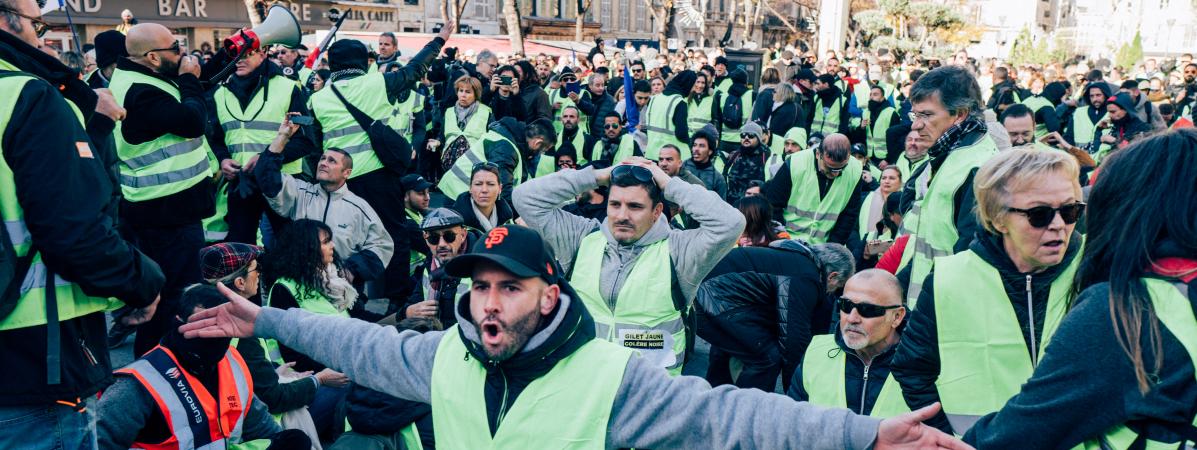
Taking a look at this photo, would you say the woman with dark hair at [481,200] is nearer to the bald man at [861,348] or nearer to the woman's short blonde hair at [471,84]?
the woman's short blonde hair at [471,84]

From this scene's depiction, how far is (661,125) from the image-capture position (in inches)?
419

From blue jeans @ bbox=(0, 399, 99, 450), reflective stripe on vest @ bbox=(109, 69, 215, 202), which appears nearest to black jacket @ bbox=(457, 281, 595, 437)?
blue jeans @ bbox=(0, 399, 99, 450)

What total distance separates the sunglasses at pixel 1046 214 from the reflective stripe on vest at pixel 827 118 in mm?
9771

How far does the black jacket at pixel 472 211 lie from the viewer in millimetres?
6340

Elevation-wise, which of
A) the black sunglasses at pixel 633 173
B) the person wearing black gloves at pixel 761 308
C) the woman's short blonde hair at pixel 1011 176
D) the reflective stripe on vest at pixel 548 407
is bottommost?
the person wearing black gloves at pixel 761 308

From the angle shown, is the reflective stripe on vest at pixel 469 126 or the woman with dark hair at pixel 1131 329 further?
the reflective stripe on vest at pixel 469 126

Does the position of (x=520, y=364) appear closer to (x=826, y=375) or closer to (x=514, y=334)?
(x=514, y=334)

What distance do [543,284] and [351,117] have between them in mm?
5197

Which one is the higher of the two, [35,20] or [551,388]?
[35,20]

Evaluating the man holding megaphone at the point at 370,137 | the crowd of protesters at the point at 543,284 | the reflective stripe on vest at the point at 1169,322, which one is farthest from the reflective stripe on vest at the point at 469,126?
the reflective stripe on vest at the point at 1169,322

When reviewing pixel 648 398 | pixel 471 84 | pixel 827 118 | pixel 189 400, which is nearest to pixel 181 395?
pixel 189 400

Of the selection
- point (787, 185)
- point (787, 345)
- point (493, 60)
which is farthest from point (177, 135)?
point (493, 60)

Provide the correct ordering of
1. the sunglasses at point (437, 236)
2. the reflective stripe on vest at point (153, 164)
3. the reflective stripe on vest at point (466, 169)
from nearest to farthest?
1. the reflective stripe on vest at point (153, 164)
2. the sunglasses at point (437, 236)
3. the reflective stripe on vest at point (466, 169)

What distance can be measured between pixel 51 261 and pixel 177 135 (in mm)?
2974
